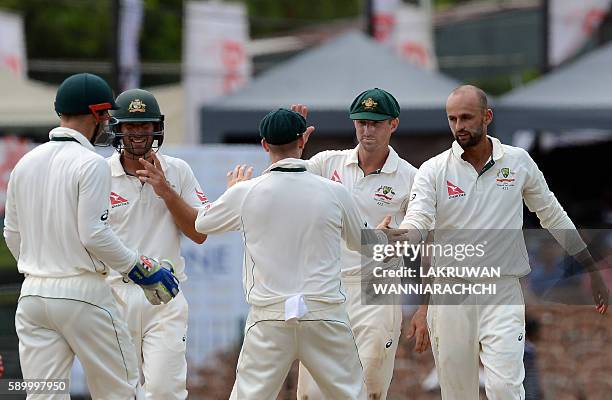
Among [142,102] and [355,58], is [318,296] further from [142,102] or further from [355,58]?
[355,58]

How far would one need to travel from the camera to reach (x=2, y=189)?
15.0m

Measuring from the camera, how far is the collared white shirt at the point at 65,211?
6887 mm

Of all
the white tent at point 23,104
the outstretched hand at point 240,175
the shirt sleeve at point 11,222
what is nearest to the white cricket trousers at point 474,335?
the outstretched hand at point 240,175

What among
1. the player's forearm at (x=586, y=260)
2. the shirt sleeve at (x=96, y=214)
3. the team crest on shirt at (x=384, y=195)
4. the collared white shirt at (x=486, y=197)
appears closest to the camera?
the shirt sleeve at (x=96, y=214)

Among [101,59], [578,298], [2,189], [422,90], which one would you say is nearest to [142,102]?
[578,298]

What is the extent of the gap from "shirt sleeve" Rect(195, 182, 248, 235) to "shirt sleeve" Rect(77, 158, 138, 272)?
22.1 inches

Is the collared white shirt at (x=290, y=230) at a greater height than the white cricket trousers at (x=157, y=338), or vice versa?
the collared white shirt at (x=290, y=230)

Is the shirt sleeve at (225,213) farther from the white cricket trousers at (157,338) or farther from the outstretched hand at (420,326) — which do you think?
the outstretched hand at (420,326)

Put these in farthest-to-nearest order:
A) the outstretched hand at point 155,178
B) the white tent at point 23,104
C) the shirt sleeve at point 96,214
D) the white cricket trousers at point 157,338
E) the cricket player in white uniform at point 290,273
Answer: the white tent at point 23,104
the outstretched hand at point 155,178
the white cricket trousers at point 157,338
the cricket player in white uniform at point 290,273
the shirt sleeve at point 96,214

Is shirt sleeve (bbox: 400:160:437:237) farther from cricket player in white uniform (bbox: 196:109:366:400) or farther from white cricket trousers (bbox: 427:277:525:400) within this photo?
cricket player in white uniform (bbox: 196:109:366:400)

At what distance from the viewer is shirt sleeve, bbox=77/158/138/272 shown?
270 inches

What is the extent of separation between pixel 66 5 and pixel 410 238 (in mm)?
30143

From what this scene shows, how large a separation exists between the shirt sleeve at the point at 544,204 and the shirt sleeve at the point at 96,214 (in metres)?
2.72

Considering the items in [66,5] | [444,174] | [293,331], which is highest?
[66,5]
